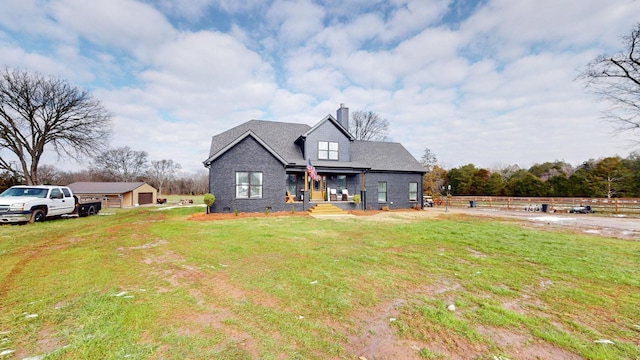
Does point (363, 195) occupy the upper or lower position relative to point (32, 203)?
lower

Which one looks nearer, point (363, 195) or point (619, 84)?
point (619, 84)

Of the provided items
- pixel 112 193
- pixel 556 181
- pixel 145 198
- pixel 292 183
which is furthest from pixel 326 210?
pixel 145 198

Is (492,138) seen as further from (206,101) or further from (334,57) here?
(206,101)

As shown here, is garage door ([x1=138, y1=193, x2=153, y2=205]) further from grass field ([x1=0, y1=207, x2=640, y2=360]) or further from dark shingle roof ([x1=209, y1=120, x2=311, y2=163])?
grass field ([x1=0, y1=207, x2=640, y2=360])

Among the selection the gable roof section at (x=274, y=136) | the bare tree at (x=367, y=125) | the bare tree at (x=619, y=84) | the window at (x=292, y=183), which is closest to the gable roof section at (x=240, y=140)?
the gable roof section at (x=274, y=136)

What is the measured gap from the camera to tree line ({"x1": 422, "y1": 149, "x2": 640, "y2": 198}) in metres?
25.0

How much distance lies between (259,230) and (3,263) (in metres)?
6.51

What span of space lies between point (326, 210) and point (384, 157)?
8.40 m

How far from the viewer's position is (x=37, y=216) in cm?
1217

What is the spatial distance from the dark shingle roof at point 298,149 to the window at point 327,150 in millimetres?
684

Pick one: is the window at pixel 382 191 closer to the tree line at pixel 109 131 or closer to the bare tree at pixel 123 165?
the tree line at pixel 109 131

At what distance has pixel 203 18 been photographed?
13234 mm

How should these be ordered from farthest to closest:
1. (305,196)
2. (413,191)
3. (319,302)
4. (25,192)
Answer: (413,191), (305,196), (25,192), (319,302)

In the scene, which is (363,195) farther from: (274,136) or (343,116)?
(274,136)
